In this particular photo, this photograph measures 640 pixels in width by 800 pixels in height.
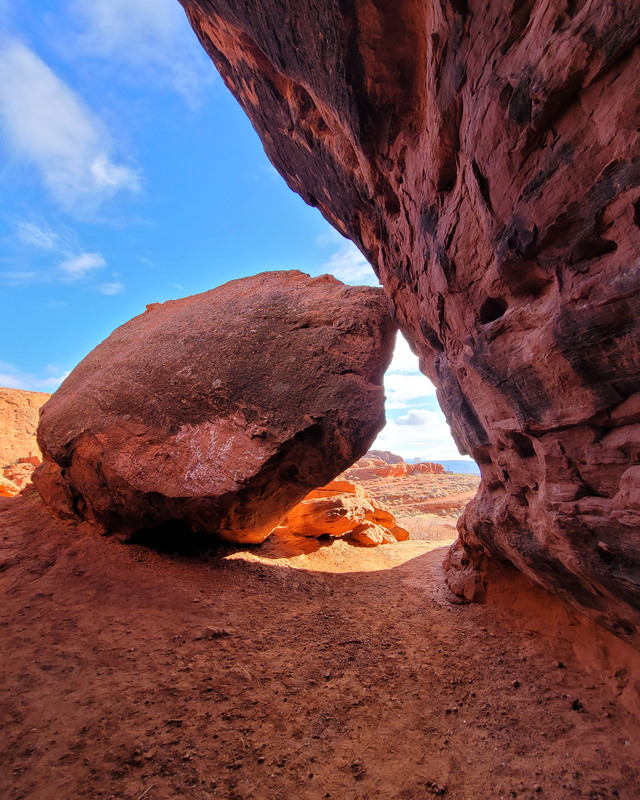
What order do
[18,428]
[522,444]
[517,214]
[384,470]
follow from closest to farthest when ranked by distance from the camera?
[517,214], [522,444], [18,428], [384,470]

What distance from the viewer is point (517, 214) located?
10.8 feet

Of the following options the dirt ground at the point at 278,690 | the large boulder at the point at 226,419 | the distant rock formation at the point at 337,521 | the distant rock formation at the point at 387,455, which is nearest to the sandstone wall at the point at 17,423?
the large boulder at the point at 226,419

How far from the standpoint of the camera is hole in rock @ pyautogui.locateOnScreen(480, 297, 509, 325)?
13.7ft

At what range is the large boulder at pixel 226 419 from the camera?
652cm

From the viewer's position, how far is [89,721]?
327 cm

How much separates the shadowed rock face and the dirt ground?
1184mm

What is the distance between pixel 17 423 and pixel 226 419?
18490 millimetres

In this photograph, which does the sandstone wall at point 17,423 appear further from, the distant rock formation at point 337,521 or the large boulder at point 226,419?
the distant rock formation at point 337,521

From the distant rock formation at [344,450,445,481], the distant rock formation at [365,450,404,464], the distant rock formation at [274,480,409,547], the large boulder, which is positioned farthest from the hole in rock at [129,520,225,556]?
the distant rock formation at [365,450,404,464]

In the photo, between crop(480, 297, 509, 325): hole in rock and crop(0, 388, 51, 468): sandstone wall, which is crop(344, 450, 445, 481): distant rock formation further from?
crop(480, 297, 509, 325): hole in rock

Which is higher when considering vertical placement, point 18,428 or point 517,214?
point 517,214

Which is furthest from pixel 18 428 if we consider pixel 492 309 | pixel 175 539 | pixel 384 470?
pixel 384 470

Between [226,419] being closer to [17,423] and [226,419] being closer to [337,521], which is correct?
[337,521]

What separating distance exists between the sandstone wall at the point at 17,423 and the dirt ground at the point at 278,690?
1453 cm
